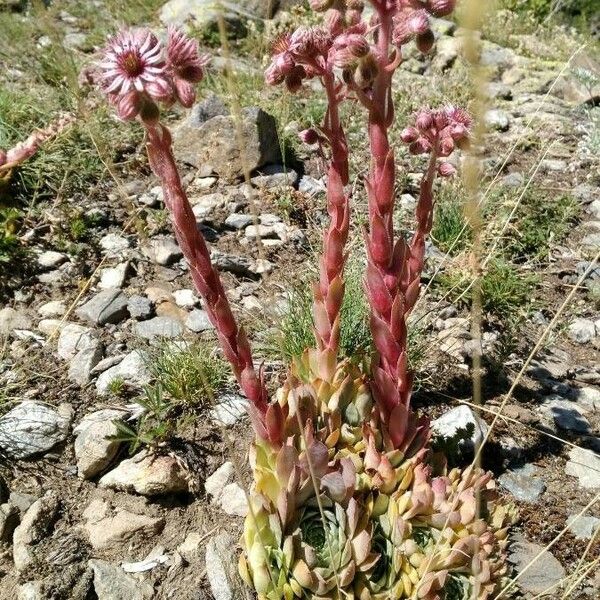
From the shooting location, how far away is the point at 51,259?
12.1 ft

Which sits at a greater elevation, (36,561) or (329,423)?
(329,423)

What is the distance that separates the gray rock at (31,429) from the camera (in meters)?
2.74

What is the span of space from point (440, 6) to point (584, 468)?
1.99m

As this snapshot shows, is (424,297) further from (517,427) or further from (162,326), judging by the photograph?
(162,326)

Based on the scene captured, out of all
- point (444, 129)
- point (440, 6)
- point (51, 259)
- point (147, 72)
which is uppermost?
point (440, 6)

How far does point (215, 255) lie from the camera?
149 inches

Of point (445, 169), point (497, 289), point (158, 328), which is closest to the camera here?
point (445, 169)

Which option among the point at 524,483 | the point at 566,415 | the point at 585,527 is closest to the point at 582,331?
the point at 566,415

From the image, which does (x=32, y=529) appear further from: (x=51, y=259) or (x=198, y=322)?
(x=51, y=259)

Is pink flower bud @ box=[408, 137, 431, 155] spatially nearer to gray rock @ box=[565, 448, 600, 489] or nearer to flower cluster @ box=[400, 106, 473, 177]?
flower cluster @ box=[400, 106, 473, 177]

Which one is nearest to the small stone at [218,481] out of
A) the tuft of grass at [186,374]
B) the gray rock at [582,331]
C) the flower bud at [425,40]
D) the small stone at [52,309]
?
the tuft of grass at [186,374]

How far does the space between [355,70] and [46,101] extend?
11.9ft

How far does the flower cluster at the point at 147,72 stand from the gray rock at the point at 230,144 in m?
2.59

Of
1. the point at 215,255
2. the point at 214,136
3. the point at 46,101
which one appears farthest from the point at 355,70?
the point at 46,101
